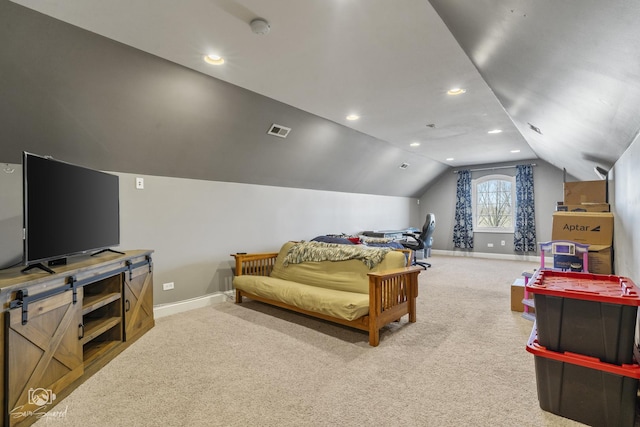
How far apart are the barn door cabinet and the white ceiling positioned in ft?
→ 5.73

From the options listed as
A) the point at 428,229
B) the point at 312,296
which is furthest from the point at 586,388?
the point at 428,229

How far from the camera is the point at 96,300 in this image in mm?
2369

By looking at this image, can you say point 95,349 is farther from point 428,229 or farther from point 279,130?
point 428,229

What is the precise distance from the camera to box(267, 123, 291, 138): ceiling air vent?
398cm

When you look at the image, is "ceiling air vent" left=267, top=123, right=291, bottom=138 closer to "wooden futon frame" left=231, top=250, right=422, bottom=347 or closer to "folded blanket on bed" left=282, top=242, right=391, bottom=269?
"folded blanket on bed" left=282, top=242, right=391, bottom=269

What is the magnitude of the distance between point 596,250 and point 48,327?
4879 millimetres

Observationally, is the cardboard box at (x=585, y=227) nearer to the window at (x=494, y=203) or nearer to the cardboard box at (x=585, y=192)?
the cardboard box at (x=585, y=192)

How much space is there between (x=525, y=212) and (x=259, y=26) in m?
7.81

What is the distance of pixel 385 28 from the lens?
2.16m

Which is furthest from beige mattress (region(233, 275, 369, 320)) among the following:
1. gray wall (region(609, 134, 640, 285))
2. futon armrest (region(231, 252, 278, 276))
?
gray wall (region(609, 134, 640, 285))

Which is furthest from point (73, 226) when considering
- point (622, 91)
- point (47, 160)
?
point (622, 91)

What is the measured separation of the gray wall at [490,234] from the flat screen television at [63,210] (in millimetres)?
8122

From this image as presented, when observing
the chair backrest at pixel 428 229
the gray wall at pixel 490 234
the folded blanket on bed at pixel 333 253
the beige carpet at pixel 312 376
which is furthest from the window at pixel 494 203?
the folded blanket on bed at pixel 333 253

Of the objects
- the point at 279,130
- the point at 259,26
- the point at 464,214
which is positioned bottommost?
the point at 464,214
